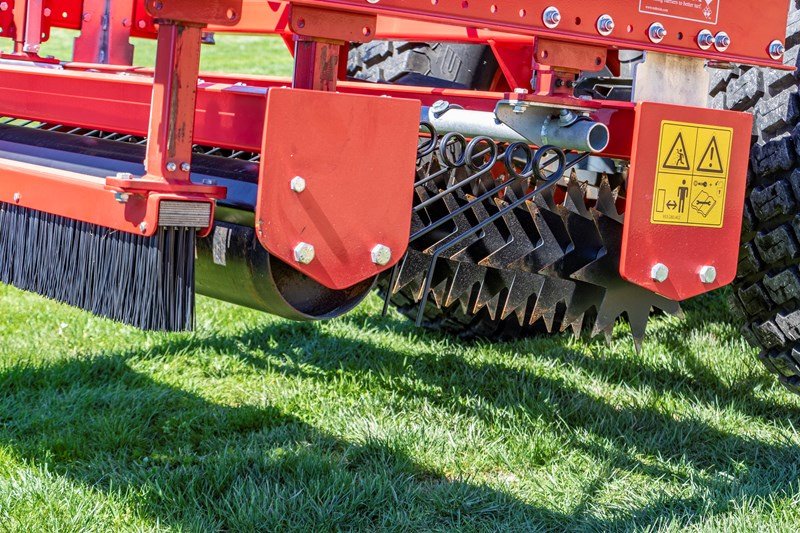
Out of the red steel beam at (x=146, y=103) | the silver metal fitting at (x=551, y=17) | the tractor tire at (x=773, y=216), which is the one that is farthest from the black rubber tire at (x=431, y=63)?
the silver metal fitting at (x=551, y=17)

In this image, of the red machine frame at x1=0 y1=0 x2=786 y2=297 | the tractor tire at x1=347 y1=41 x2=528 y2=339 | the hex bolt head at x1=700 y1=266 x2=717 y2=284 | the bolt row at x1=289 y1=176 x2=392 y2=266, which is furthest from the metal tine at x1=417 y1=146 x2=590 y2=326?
the tractor tire at x1=347 y1=41 x2=528 y2=339

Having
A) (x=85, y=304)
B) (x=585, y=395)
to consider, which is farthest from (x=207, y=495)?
(x=585, y=395)

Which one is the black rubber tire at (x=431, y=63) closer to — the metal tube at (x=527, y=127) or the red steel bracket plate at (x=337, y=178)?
the metal tube at (x=527, y=127)

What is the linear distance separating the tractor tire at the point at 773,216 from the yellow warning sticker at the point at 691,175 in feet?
1.36

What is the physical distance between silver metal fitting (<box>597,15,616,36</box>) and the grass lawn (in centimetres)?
105

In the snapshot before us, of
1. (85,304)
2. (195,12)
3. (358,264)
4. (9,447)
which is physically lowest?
(9,447)

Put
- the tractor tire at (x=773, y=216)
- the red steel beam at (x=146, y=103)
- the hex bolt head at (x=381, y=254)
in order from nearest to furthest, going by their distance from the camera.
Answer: the hex bolt head at (x=381, y=254) < the red steel beam at (x=146, y=103) < the tractor tire at (x=773, y=216)

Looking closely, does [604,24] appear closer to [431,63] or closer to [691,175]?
[691,175]

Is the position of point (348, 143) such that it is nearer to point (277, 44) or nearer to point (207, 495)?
point (207, 495)

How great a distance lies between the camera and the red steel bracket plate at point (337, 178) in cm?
167

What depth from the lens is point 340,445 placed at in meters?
2.65

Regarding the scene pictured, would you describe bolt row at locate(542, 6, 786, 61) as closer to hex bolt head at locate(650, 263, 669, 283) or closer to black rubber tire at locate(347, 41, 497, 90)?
hex bolt head at locate(650, 263, 669, 283)

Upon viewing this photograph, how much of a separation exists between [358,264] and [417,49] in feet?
5.90

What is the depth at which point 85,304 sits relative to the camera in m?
1.98
